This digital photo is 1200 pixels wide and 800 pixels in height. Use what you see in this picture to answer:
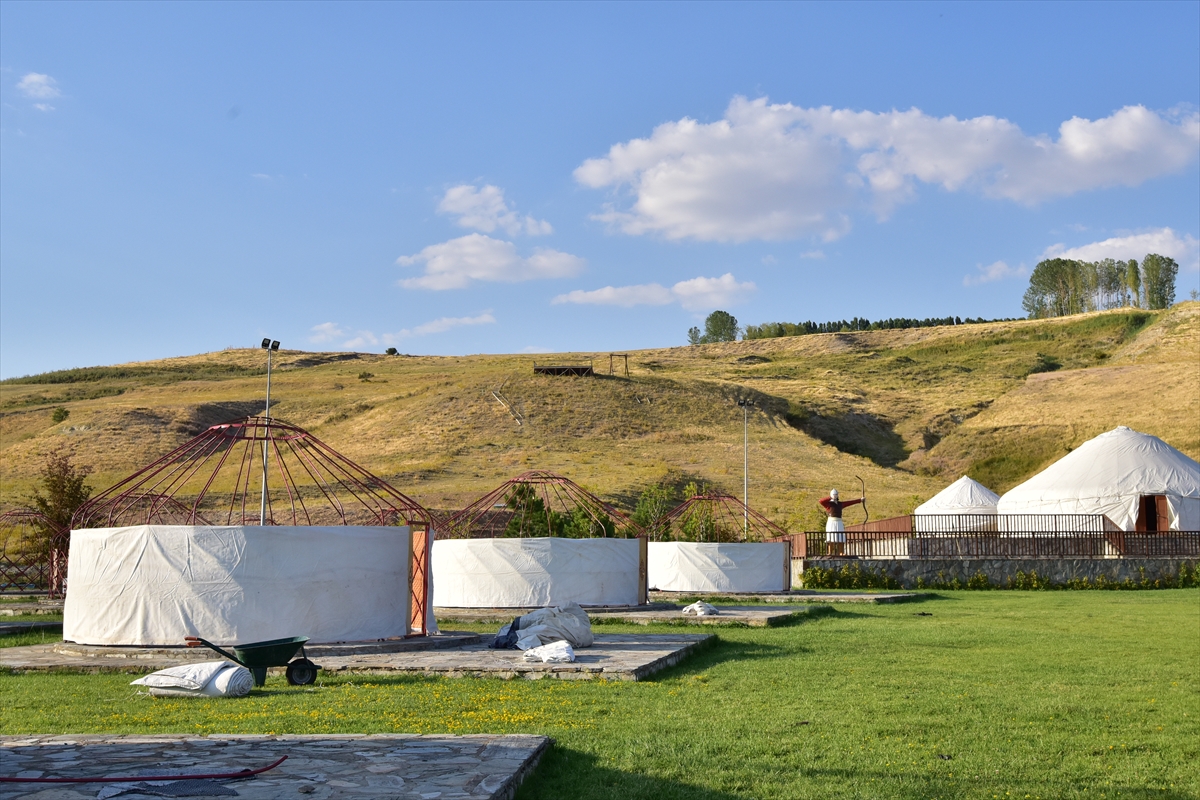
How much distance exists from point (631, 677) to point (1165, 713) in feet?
14.2

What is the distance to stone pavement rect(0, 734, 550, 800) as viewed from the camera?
4.34m

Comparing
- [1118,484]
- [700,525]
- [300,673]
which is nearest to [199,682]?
[300,673]

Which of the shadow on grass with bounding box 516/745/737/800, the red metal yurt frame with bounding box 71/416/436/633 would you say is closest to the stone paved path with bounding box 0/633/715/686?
the red metal yurt frame with bounding box 71/416/436/633

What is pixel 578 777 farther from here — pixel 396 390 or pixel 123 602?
pixel 396 390

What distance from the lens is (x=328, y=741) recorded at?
228 inches

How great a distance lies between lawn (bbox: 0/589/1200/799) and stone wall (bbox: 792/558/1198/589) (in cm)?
1672

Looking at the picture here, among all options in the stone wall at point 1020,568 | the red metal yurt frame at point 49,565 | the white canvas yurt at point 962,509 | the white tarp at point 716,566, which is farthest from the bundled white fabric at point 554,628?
the white canvas yurt at point 962,509

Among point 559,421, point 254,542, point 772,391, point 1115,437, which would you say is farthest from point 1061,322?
point 254,542

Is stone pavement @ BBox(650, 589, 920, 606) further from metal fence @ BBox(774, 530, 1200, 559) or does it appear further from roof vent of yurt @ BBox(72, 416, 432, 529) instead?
roof vent of yurt @ BBox(72, 416, 432, 529)

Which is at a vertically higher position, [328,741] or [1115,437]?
[1115,437]

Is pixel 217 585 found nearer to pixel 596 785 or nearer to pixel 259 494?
pixel 596 785

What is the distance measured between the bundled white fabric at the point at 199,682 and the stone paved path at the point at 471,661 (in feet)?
4.66

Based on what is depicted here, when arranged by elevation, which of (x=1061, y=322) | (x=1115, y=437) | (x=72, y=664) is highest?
(x=1061, y=322)

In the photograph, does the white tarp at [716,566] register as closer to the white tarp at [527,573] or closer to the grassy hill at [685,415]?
the white tarp at [527,573]
